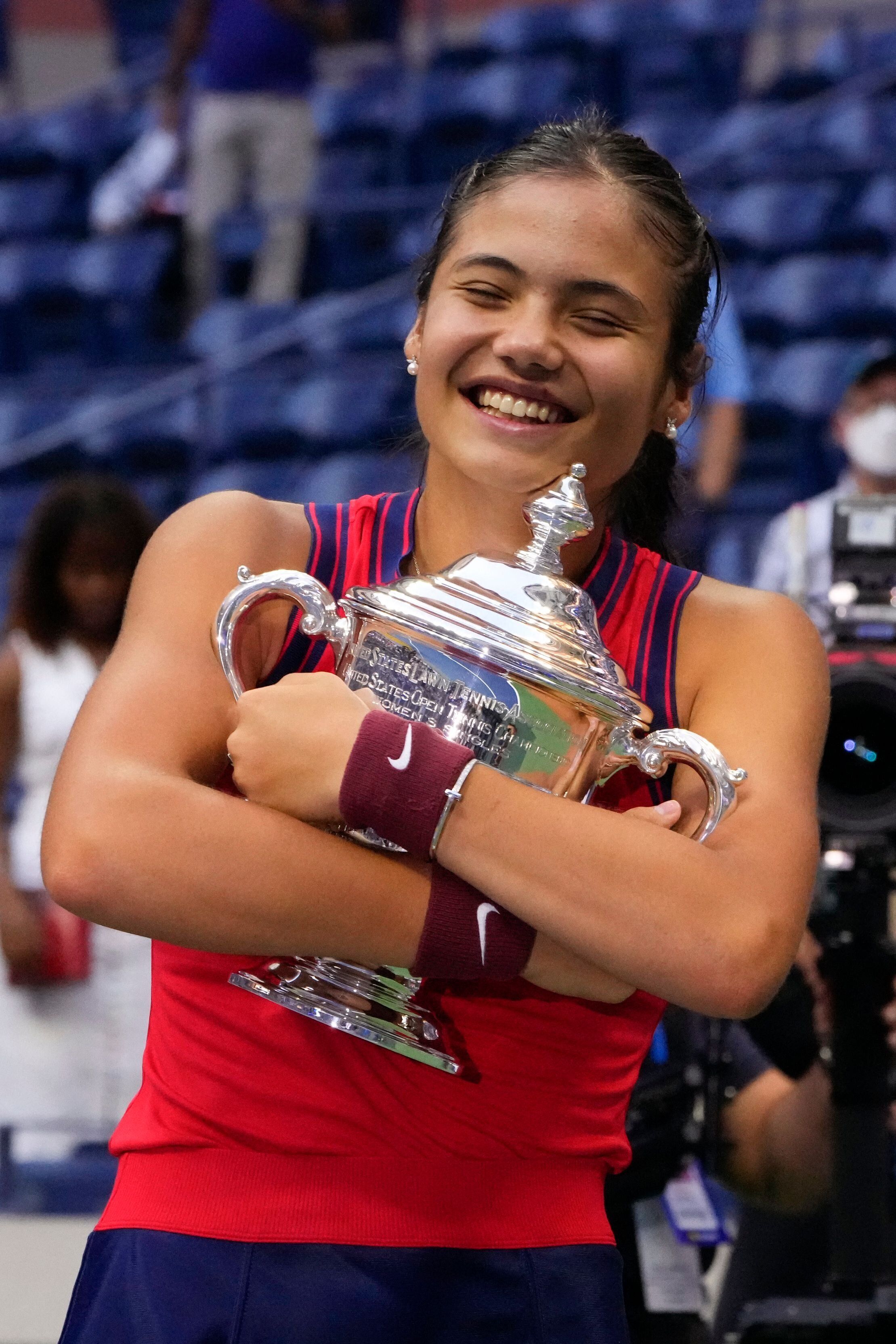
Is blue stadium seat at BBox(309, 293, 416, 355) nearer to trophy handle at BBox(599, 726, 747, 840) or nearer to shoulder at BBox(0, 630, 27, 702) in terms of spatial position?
shoulder at BBox(0, 630, 27, 702)

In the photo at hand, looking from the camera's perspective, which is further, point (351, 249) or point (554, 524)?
point (351, 249)

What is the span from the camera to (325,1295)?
95cm

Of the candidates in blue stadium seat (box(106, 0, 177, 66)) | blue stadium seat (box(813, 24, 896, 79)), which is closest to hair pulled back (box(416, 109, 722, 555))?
blue stadium seat (box(813, 24, 896, 79))

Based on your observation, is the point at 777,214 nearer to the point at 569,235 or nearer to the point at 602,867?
the point at 569,235

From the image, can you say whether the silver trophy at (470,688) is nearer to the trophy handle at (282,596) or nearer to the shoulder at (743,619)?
the trophy handle at (282,596)

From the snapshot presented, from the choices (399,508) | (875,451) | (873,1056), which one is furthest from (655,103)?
(399,508)

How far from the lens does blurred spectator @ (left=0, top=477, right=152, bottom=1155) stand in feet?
9.71

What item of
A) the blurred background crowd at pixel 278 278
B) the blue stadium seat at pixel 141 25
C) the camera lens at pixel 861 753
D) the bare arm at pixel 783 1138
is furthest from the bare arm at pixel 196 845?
the blue stadium seat at pixel 141 25

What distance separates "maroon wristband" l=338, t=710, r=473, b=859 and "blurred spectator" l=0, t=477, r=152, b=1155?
2.09m

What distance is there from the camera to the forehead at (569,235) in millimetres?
1034

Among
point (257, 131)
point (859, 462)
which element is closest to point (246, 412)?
point (257, 131)

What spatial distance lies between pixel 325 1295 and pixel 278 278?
17.7 ft

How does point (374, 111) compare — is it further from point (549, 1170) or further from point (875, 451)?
point (549, 1170)

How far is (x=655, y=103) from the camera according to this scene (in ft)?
21.7
